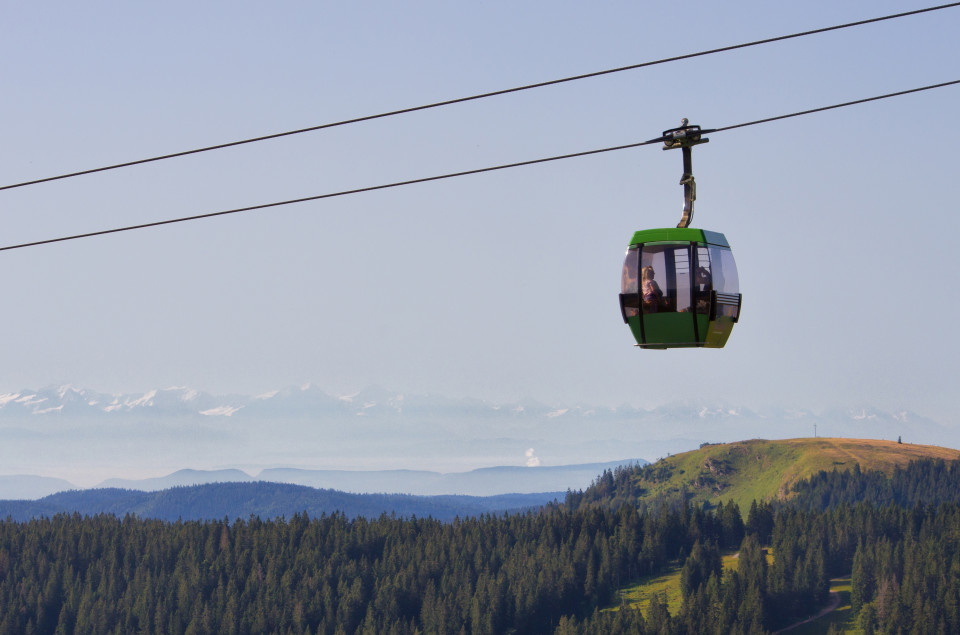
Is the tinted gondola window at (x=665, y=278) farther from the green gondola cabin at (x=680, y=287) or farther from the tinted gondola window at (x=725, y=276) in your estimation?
the tinted gondola window at (x=725, y=276)

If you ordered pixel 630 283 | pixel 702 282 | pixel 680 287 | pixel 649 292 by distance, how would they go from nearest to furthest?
pixel 702 282
pixel 680 287
pixel 649 292
pixel 630 283

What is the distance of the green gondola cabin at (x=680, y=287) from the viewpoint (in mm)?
27172

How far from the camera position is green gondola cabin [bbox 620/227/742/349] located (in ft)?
89.1

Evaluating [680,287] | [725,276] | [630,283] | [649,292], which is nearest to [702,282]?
[680,287]

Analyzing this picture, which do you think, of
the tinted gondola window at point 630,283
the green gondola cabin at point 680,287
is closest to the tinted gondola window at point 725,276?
the green gondola cabin at point 680,287

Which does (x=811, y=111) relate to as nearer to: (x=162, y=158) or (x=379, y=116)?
(x=379, y=116)

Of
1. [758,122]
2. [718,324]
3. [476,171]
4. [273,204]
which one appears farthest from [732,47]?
[273,204]

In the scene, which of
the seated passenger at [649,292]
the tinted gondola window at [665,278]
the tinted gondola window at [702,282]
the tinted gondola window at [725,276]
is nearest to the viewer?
the tinted gondola window at [702,282]

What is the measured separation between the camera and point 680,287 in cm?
2727

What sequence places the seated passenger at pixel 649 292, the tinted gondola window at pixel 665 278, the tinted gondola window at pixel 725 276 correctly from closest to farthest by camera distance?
1. the tinted gondola window at pixel 665 278
2. the tinted gondola window at pixel 725 276
3. the seated passenger at pixel 649 292

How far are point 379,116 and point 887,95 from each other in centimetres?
1022

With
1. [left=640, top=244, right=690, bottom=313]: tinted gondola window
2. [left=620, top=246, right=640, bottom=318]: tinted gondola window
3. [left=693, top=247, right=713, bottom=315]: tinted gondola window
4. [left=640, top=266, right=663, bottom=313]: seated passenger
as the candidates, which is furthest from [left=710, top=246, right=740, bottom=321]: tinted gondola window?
[left=620, top=246, right=640, bottom=318]: tinted gondola window

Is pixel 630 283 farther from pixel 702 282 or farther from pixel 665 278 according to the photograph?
pixel 702 282

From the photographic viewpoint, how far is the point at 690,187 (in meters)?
26.2
